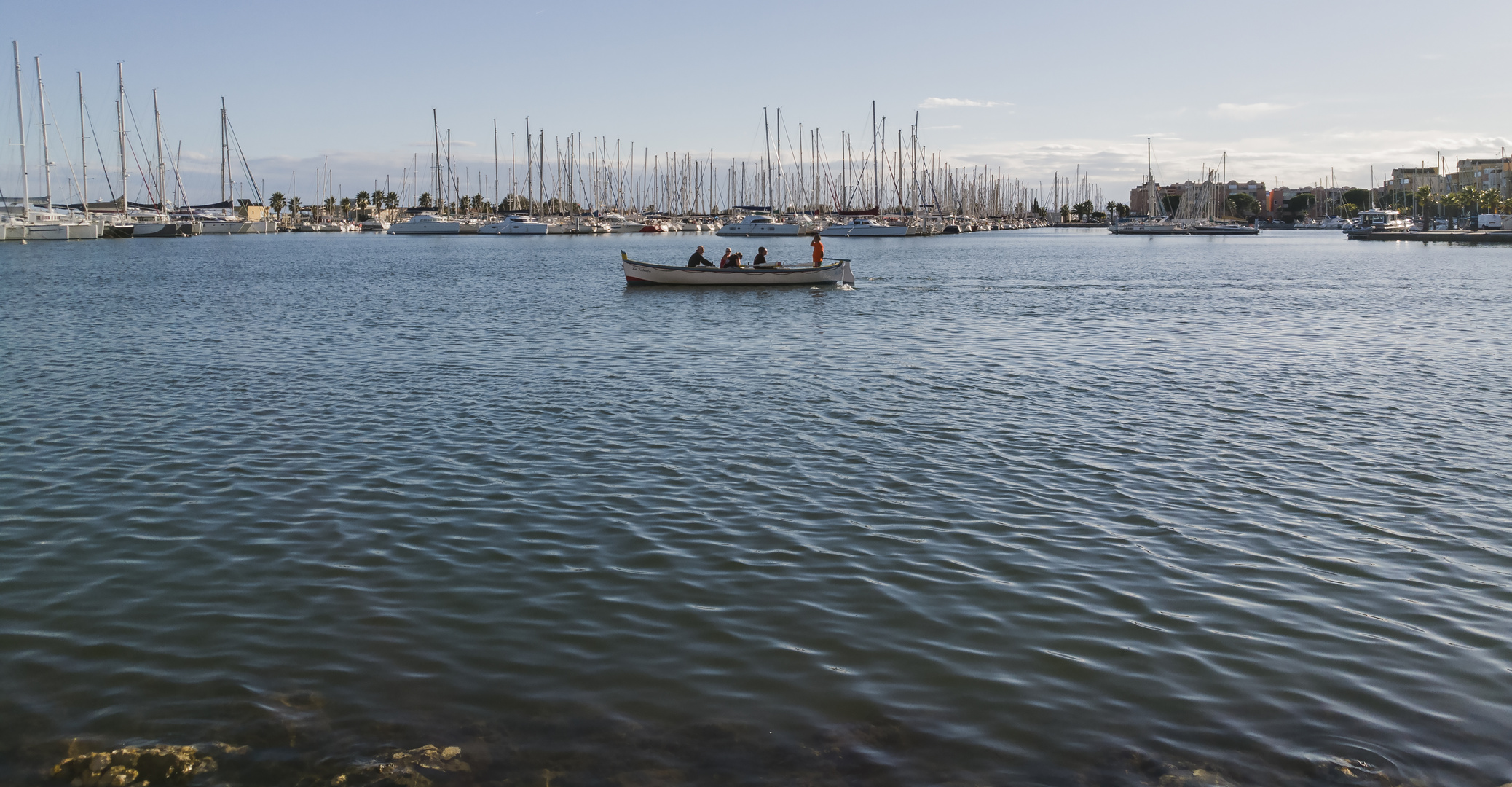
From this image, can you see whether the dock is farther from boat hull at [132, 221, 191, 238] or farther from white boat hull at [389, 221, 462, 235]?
boat hull at [132, 221, 191, 238]

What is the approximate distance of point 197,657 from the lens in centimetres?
830

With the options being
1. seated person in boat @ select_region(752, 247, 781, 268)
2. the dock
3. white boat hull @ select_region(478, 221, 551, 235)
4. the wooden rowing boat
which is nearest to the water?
the wooden rowing boat

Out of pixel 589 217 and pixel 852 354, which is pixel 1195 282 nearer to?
pixel 852 354

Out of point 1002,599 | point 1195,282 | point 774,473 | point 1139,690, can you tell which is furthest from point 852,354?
point 1195,282

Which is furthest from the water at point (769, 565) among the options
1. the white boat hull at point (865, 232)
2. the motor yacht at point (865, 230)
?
the motor yacht at point (865, 230)

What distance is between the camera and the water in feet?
23.2

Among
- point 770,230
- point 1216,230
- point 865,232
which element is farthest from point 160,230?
point 1216,230

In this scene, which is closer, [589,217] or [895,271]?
[895,271]

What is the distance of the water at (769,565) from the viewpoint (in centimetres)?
708

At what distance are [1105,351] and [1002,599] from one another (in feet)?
62.8

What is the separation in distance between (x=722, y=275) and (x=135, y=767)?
4159 centimetres

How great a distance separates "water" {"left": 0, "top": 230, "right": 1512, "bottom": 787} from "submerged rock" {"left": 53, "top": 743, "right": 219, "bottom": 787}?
0.58 feet

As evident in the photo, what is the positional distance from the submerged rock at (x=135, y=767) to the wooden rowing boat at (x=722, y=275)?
40784 millimetres

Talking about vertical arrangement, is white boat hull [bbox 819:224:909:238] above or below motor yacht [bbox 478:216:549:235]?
below
